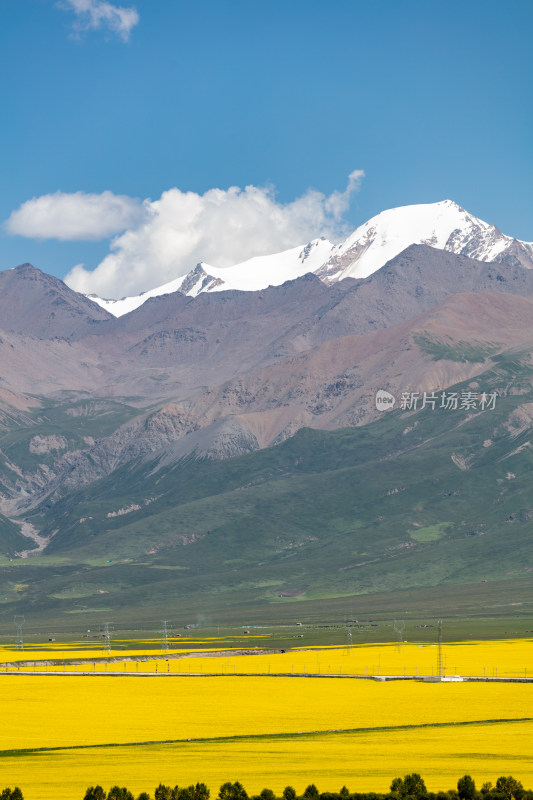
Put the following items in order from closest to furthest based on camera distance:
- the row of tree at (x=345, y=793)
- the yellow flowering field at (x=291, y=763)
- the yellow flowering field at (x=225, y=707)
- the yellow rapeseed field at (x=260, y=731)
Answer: the row of tree at (x=345, y=793), the yellow flowering field at (x=291, y=763), the yellow rapeseed field at (x=260, y=731), the yellow flowering field at (x=225, y=707)

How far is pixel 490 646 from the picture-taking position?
19738cm

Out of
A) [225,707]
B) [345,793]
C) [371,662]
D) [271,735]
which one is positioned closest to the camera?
[345,793]

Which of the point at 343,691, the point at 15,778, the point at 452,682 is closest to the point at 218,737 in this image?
the point at 15,778

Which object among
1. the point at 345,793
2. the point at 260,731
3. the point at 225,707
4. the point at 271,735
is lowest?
the point at 345,793

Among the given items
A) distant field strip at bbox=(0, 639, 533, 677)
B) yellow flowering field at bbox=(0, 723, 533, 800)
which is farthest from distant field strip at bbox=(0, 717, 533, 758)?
distant field strip at bbox=(0, 639, 533, 677)

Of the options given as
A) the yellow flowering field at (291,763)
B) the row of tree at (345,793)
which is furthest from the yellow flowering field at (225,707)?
the row of tree at (345,793)

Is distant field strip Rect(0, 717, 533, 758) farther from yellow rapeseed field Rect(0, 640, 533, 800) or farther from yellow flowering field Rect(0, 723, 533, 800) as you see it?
yellow flowering field Rect(0, 723, 533, 800)

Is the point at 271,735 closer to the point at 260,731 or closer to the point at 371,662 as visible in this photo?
the point at 260,731

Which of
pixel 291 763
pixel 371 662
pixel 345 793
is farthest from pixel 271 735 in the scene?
pixel 371 662

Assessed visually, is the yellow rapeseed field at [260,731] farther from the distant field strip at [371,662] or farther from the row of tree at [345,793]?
the row of tree at [345,793]

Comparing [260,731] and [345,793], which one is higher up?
[260,731]

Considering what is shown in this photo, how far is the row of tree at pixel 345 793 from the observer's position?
60406 millimetres

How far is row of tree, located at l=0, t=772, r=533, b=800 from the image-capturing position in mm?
60406

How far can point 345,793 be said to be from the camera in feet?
202
